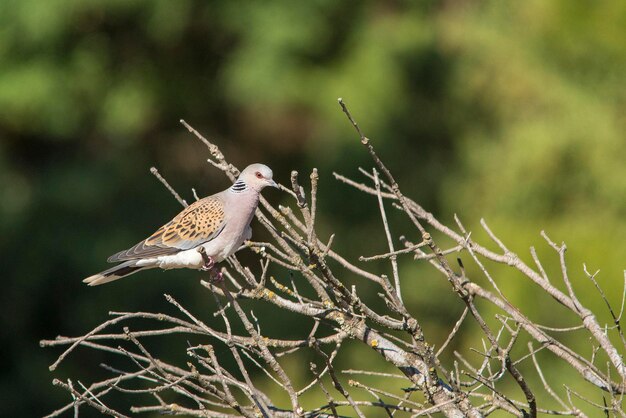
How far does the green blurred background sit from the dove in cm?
329

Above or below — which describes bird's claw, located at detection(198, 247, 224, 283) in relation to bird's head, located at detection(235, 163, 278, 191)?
below

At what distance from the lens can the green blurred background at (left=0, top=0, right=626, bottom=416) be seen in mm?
5910

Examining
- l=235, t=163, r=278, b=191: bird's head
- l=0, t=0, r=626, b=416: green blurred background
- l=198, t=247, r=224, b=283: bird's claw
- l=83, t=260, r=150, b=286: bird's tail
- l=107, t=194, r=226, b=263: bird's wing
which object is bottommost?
l=83, t=260, r=150, b=286: bird's tail

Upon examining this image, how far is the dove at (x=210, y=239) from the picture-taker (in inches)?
94.3

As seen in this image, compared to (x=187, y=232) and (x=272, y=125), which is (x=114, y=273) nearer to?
(x=187, y=232)

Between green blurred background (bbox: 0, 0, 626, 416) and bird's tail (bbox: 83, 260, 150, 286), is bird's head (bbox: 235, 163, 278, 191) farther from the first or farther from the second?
Answer: green blurred background (bbox: 0, 0, 626, 416)

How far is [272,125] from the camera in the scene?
6.70 meters

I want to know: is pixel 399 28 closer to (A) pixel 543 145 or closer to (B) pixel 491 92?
(B) pixel 491 92

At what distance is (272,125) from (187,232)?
4219mm

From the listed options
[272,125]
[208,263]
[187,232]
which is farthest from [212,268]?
[272,125]

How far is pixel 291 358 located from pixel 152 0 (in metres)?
2.36

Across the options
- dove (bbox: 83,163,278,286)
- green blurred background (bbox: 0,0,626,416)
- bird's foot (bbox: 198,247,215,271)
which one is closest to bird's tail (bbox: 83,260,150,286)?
dove (bbox: 83,163,278,286)

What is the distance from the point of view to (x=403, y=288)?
614 cm

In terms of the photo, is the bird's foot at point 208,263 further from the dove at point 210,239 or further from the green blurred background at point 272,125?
the green blurred background at point 272,125
